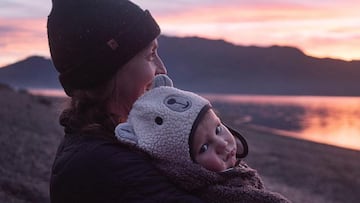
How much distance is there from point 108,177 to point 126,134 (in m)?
0.17

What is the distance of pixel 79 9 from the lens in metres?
2.04

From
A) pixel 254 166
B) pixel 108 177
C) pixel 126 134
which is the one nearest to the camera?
pixel 108 177

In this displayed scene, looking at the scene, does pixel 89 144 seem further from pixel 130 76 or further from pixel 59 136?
pixel 59 136

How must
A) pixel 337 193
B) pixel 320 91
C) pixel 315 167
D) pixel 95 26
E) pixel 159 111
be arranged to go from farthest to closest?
1. pixel 320 91
2. pixel 315 167
3. pixel 337 193
4. pixel 95 26
5. pixel 159 111

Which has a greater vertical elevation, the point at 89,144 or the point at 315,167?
the point at 89,144

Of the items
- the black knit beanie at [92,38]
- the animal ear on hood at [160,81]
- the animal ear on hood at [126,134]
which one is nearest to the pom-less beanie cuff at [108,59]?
the black knit beanie at [92,38]

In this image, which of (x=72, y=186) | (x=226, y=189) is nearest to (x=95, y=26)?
(x=72, y=186)

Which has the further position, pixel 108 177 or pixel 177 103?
pixel 177 103

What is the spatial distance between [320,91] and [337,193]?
186 m

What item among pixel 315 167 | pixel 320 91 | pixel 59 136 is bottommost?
pixel 320 91

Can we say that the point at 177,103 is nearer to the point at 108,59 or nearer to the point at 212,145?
the point at 212,145

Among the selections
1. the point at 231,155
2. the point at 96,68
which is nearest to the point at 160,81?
the point at 96,68

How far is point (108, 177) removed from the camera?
1768 millimetres

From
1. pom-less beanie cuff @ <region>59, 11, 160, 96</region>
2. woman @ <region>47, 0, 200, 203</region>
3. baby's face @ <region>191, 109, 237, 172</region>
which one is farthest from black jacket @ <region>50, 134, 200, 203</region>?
pom-less beanie cuff @ <region>59, 11, 160, 96</region>
